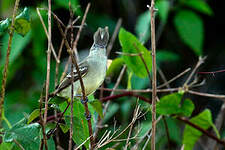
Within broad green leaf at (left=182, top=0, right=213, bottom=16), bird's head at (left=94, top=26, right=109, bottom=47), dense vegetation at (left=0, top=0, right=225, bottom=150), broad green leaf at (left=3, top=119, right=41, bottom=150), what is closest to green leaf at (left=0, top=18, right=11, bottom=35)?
dense vegetation at (left=0, top=0, right=225, bottom=150)

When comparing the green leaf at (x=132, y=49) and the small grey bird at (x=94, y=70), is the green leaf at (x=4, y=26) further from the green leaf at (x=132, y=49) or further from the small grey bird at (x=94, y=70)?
the green leaf at (x=132, y=49)

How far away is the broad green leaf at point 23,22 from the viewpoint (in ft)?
3.36

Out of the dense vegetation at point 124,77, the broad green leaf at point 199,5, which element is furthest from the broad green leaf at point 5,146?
the broad green leaf at point 199,5

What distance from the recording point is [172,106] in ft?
4.91

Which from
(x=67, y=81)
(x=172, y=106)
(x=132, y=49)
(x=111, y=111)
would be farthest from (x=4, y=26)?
(x=111, y=111)

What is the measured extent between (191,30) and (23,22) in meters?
1.41

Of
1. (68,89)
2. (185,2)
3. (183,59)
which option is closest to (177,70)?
(183,59)

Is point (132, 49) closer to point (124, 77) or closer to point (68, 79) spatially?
point (68, 79)

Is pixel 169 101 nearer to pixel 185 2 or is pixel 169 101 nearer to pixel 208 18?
pixel 185 2

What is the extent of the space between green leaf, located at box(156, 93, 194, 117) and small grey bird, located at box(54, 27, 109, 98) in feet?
0.87

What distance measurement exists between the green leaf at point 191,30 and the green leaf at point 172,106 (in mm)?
721

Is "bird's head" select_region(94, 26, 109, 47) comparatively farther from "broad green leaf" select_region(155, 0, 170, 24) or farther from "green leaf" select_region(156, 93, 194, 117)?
"broad green leaf" select_region(155, 0, 170, 24)

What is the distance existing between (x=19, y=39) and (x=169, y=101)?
0.73 m

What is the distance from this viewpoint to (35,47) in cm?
212
